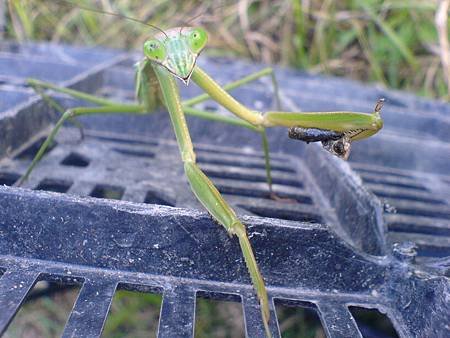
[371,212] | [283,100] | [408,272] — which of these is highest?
[283,100]

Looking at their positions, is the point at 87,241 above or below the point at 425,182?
below

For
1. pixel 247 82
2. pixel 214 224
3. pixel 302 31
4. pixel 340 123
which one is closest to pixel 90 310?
pixel 214 224

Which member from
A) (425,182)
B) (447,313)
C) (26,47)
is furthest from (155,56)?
(26,47)

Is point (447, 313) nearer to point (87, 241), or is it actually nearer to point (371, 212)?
point (371, 212)

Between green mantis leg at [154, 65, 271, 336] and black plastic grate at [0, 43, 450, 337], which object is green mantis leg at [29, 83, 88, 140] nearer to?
black plastic grate at [0, 43, 450, 337]

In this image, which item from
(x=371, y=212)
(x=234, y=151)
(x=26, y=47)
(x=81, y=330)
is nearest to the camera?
(x=81, y=330)

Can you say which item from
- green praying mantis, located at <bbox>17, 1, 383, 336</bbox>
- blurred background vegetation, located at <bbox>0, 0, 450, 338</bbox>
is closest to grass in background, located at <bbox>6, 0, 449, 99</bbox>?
blurred background vegetation, located at <bbox>0, 0, 450, 338</bbox>

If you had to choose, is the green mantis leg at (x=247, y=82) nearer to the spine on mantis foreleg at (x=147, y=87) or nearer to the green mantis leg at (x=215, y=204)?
the spine on mantis foreleg at (x=147, y=87)

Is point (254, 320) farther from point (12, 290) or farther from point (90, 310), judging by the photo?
point (12, 290)

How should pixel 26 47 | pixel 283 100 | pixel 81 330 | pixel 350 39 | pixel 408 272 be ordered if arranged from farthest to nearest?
pixel 350 39 → pixel 26 47 → pixel 283 100 → pixel 408 272 → pixel 81 330
